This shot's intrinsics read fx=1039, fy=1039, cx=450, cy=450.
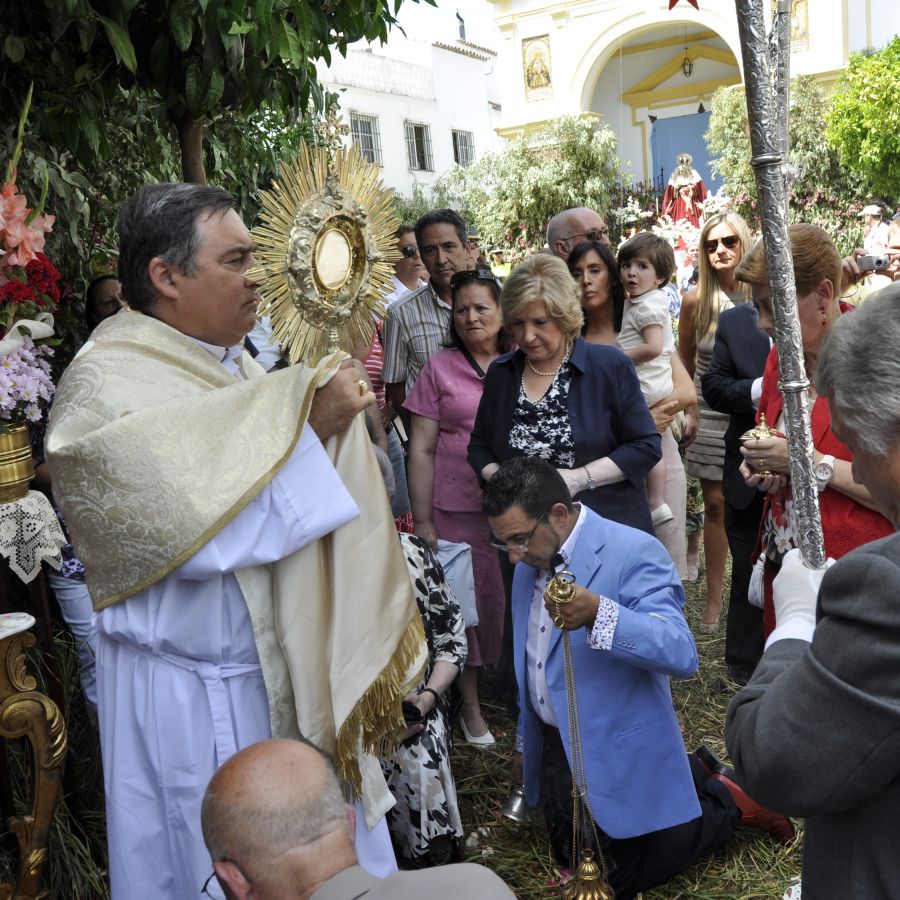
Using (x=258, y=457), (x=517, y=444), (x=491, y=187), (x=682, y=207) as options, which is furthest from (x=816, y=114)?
(x=258, y=457)

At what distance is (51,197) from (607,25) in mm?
23991

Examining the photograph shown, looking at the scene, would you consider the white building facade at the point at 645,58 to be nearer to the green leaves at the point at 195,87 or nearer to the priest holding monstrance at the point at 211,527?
the green leaves at the point at 195,87

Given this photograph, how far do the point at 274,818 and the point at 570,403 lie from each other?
239 cm

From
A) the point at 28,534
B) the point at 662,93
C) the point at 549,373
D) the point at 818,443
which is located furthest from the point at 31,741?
the point at 662,93

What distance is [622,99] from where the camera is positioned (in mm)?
29453

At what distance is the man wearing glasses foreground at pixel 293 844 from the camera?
4.63ft

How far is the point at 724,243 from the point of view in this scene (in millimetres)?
5004

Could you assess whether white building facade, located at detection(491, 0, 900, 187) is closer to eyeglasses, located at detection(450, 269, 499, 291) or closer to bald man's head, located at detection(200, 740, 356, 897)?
eyeglasses, located at detection(450, 269, 499, 291)

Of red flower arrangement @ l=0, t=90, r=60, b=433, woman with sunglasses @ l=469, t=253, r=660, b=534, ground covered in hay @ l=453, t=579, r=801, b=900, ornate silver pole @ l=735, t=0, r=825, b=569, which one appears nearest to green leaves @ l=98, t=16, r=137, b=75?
red flower arrangement @ l=0, t=90, r=60, b=433

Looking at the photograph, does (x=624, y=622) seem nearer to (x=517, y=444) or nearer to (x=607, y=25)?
(x=517, y=444)

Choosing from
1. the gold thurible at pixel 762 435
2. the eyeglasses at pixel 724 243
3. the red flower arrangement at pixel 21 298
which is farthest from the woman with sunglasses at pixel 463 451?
the red flower arrangement at pixel 21 298

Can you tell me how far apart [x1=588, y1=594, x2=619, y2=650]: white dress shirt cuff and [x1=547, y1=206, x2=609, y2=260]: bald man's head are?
2.58 metres

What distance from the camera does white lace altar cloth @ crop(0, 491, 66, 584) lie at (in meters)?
3.05

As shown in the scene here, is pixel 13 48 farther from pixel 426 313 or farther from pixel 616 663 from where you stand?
pixel 616 663
